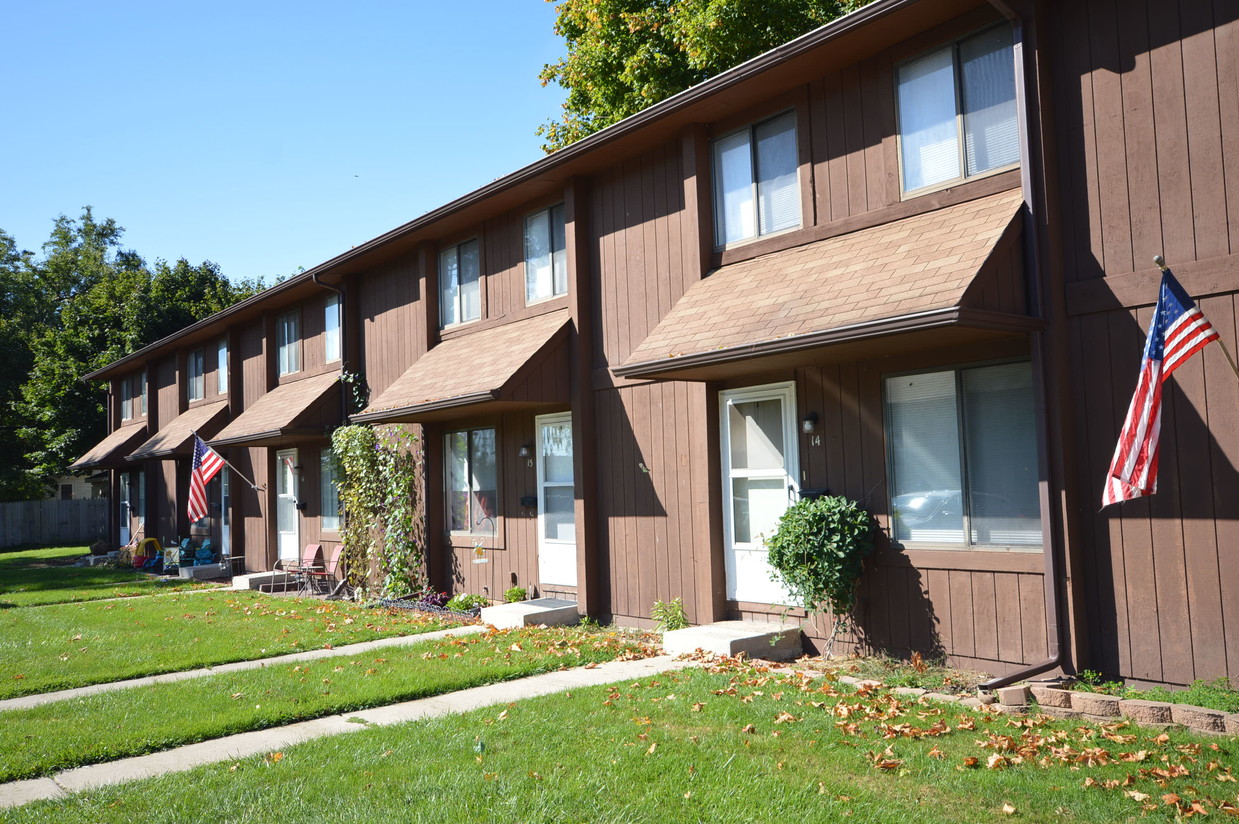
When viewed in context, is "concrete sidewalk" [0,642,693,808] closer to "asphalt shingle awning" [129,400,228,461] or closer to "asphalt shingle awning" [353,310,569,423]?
"asphalt shingle awning" [353,310,569,423]

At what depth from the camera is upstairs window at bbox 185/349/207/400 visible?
25344 mm

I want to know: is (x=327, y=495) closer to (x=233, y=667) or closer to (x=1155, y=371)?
(x=233, y=667)

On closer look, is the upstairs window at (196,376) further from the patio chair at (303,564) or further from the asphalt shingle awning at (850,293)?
the asphalt shingle awning at (850,293)

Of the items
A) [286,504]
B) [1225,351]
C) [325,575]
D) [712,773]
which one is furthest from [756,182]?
[286,504]

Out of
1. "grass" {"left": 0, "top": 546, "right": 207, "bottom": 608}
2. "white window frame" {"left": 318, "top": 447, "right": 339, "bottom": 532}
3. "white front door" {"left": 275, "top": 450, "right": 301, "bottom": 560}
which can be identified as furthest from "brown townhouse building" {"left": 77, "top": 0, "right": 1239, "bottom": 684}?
"grass" {"left": 0, "top": 546, "right": 207, "bottom": 608}

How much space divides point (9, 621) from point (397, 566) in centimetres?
547

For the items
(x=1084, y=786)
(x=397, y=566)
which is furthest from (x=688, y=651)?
(x=397, y=566)

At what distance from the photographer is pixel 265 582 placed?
1897 cm

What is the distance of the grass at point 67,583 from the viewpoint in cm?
1778

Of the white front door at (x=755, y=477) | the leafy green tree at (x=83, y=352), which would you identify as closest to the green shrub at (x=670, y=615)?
the white front door at (x=755, y=477)

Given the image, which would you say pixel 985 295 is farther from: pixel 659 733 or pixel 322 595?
pixel 322 595

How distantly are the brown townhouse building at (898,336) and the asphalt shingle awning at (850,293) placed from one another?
0.04 m

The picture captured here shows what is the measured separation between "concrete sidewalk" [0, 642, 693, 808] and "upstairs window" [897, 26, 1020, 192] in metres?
5.02

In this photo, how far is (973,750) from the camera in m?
6.04
